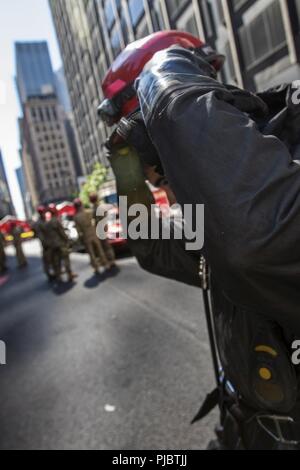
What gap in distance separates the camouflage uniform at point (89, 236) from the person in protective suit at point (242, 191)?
342 inches

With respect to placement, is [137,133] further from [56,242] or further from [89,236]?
[56,242]

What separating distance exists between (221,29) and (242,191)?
24815 mm

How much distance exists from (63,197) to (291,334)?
13486cm

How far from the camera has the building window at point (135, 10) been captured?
1209 inches

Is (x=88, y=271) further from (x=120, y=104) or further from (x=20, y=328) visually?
(x=120, y=104)

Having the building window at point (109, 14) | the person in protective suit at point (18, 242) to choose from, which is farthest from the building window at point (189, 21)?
the person in protective suit at point (18, 242)

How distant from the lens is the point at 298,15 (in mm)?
17344

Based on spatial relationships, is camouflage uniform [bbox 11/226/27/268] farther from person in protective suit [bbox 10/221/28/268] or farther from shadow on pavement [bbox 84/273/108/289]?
shadow on pavement [bbox 84/273/108/289]

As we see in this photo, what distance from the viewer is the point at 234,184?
822 mm

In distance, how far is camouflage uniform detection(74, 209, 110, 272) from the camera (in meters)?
9.87

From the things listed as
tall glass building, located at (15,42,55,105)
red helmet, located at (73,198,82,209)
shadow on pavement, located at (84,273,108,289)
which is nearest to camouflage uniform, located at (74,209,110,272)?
red helmet, located at (73,198,82,209)

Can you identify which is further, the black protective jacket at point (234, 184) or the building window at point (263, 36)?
the building window at point (263, 36)

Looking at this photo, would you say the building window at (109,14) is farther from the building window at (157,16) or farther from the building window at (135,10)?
the building window at (157,16)

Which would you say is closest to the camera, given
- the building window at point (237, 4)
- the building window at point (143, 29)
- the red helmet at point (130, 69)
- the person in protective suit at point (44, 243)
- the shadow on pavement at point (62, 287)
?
the red helmet at point (130, 69)
